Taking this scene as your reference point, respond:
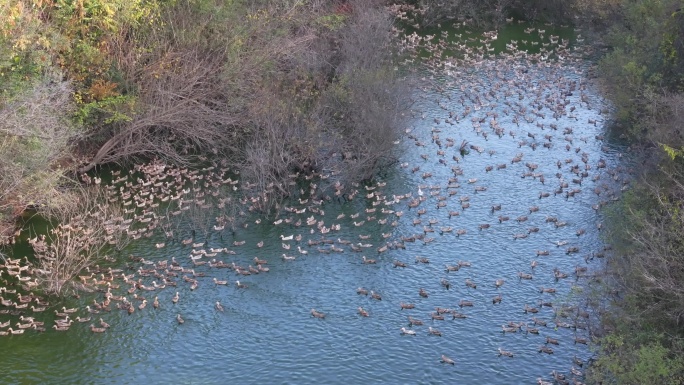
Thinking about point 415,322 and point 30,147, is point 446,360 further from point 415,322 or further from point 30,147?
point 30,147

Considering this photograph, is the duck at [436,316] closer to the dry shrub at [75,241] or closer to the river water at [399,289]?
the river water at [399,289]

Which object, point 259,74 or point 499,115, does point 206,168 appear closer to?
point 259,74

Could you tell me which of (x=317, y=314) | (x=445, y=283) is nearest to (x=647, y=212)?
(x=445, y=283)

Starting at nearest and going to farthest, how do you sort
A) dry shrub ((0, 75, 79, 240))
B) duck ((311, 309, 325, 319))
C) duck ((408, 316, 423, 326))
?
1. duck ((408, 316, 423, 326))
2. duck ((311, 309, 325, 319))
3. dry shrub ((0, 75, 79, 240))

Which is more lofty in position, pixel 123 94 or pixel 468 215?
pixel 123 94

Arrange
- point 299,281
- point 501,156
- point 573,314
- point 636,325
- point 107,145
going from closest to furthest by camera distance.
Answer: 1. point 636,325
2. point 573,314
3. point 299,281
4. point 107,145
5. point 501,156

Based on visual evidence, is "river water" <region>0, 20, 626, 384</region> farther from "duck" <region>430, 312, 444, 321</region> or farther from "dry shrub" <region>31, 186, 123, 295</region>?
"dry shrub" <region>31, 186, 123, 295</region>

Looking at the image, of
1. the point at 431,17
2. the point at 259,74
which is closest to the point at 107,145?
the point at 259,74

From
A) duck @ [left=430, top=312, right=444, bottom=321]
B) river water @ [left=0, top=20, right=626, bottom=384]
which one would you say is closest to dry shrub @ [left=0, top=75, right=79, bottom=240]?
river water @ [left=0, top=20, right=626, bottom=384]

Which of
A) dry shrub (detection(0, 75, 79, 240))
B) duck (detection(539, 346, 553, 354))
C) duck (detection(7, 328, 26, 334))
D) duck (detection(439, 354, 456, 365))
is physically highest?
dry shrub (detection(0, 75, 79, 240))
